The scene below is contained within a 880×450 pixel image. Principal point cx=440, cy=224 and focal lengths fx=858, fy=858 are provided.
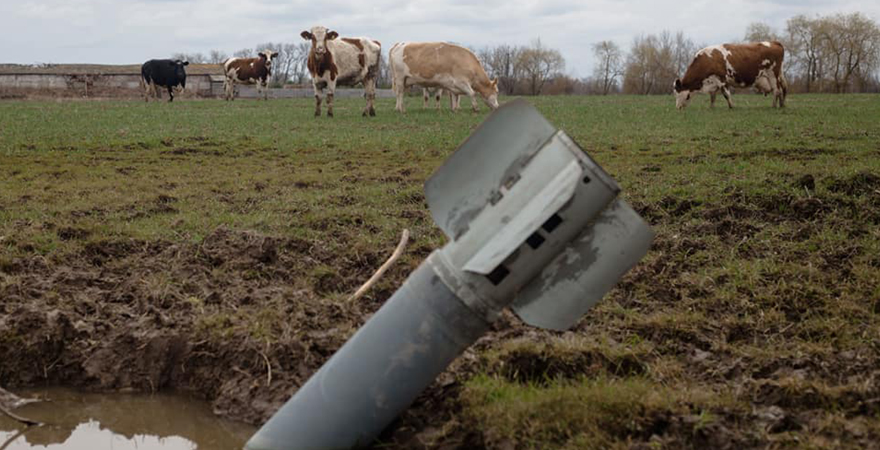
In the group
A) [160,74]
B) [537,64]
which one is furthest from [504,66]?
[160,74]

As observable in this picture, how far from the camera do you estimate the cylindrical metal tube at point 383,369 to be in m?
3.17

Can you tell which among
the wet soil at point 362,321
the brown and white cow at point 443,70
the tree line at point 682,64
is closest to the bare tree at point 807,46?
the tree line at point 682,64

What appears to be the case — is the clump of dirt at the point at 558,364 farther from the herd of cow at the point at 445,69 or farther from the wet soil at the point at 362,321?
the herd of cow at the point at 445,69

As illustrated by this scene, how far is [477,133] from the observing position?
10.9 ft

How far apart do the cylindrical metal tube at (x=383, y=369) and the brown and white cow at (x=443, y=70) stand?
18.5 metres

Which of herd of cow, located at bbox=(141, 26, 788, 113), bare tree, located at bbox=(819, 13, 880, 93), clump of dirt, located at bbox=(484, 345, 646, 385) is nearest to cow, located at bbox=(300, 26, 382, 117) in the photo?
herd of cow, located at bbox=(141, 26, 788, 113)

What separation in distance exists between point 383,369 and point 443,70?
746 inches

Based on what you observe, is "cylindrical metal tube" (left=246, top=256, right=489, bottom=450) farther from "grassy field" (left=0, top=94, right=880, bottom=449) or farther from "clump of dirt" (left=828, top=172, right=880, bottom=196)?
"clump of dirt" (left=828, top=172, right=880, bottom=196)

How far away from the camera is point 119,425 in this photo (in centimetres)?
417

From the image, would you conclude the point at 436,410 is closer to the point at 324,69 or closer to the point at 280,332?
the point at 280,332

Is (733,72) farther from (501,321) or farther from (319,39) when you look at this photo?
(501,321)

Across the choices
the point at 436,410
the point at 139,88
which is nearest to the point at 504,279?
the point at 436,410

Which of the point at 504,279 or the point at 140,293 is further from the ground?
the point at 504,279

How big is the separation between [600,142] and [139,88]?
140 ft
